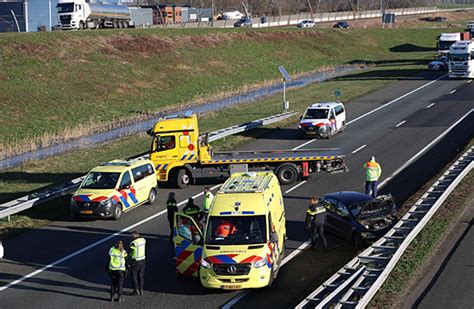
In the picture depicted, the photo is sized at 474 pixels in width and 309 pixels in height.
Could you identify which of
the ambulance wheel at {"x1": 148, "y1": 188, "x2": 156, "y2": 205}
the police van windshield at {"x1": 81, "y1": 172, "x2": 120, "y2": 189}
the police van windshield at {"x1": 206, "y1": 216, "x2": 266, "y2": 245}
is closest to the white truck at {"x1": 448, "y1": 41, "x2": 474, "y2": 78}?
the ambulance wheel at {"x1": 148, "y1": 188, "x2": 156, "y2": 205}

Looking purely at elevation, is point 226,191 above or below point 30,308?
above

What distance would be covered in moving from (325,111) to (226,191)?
2236 cm

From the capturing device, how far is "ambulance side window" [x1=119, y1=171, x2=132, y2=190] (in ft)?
91.4

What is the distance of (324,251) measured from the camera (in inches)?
880

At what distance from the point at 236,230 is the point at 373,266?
3.67m

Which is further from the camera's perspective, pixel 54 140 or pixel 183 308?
pixel 54 140

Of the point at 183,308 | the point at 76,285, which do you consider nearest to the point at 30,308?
the point at 76,285

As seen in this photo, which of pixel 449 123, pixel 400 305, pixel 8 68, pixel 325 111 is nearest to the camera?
pixel 400 305

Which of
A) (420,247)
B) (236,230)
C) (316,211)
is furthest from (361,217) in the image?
(236,230)

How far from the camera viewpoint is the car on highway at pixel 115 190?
26.8 meters

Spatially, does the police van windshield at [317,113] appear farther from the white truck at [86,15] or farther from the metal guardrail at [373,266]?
the white truck at [86,15]

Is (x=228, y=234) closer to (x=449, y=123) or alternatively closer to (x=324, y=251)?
(x=324, y=251)

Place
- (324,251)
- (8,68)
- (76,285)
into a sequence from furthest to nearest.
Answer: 1. (8,68)
2. (324,251)
3. (76,285)

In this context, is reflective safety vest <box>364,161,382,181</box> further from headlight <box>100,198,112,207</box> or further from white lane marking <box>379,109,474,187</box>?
headlight <box>100,198,112,207</box>
